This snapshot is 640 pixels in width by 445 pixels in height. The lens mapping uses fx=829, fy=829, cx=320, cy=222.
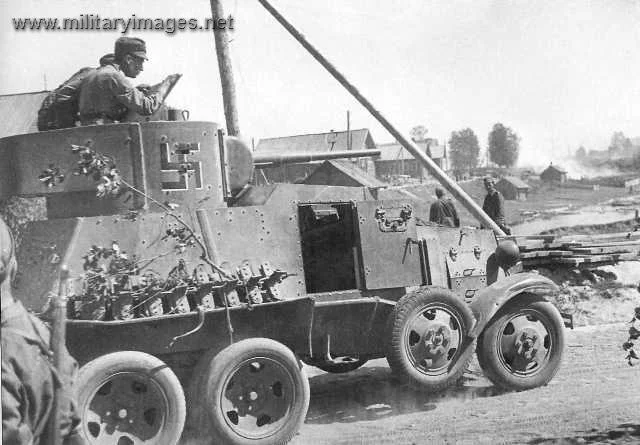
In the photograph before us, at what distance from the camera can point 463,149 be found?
8031cm

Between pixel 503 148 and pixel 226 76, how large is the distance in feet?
217

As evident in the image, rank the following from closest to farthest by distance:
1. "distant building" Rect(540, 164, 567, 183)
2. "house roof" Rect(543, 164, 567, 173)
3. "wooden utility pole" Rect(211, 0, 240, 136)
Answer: "wooden utility pole" Rect(211, 0, 240, 136) < "distant building" Rect(540, 164, 567, 183) < "house roof" Rect(543, 164, 567, 173)

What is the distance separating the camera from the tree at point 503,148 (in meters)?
77.0

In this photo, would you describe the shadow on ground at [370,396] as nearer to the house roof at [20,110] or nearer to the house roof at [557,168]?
the house roof at [20,110]

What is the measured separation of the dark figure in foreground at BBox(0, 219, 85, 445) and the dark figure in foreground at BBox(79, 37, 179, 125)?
3.45 meters

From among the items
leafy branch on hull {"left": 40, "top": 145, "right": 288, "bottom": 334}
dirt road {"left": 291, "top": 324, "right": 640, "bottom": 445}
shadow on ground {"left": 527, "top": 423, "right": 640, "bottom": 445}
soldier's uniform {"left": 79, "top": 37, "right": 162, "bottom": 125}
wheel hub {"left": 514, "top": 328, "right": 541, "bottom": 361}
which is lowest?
shadow on ground {"left": 527, "top": 423, "right": 640, "bottom": 445}

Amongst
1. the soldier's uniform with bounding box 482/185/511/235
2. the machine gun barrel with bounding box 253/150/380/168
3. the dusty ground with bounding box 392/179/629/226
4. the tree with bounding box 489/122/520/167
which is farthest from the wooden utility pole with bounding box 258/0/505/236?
the tree with bounding box 489/122/520/167

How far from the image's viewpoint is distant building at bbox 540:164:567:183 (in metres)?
60.6

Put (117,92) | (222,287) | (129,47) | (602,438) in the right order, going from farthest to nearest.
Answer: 1. (129,47)
2. (117,92)
3. (222,287)
4. (602,438)

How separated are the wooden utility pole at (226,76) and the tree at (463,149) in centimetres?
6591

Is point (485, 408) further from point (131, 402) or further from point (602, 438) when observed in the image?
point (131, 402)

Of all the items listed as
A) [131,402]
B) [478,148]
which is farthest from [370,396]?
[478,148]

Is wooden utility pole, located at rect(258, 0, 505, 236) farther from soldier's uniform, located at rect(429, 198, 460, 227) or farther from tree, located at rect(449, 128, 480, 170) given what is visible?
tree, located at rect(449, 128, 480, 170)

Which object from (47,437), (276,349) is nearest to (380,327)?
(276,349)
